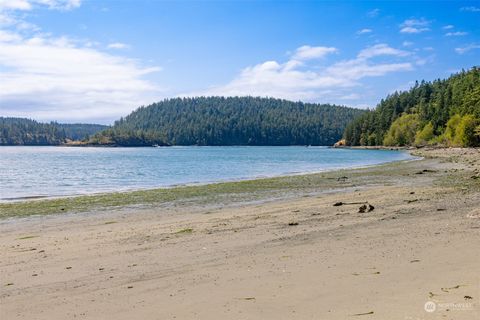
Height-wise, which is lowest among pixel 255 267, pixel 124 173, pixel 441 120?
pixel 124 173

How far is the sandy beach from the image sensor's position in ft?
23.1

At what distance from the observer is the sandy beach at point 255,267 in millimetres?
7031

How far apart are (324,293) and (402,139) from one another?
178 meters

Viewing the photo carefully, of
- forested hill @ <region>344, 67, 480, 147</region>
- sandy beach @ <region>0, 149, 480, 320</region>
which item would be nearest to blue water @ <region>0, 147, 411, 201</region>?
sandy beach @ <region>0, 149, 480, 320</region>

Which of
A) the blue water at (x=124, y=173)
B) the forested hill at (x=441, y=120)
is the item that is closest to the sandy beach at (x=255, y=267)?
the blue water at (x=124, y=173)

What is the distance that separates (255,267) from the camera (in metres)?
9.55

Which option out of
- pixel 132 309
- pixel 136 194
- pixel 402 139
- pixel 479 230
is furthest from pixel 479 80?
pixel 132 309

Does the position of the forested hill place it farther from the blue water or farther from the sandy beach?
the sandy beach

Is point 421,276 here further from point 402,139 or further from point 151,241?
point 402,139

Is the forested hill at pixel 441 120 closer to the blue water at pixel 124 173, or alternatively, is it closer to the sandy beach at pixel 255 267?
the blue water at pixel 124 173

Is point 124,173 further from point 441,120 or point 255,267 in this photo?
point 441,120

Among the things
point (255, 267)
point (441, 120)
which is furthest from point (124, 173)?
point (441, 120)

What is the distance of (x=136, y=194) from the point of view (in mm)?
31031

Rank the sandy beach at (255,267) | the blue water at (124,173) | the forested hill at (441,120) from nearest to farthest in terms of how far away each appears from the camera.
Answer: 1. the sandy beach at (255,267)
2. the blue water at (124,173)
3. the forested hill at (441,120)
